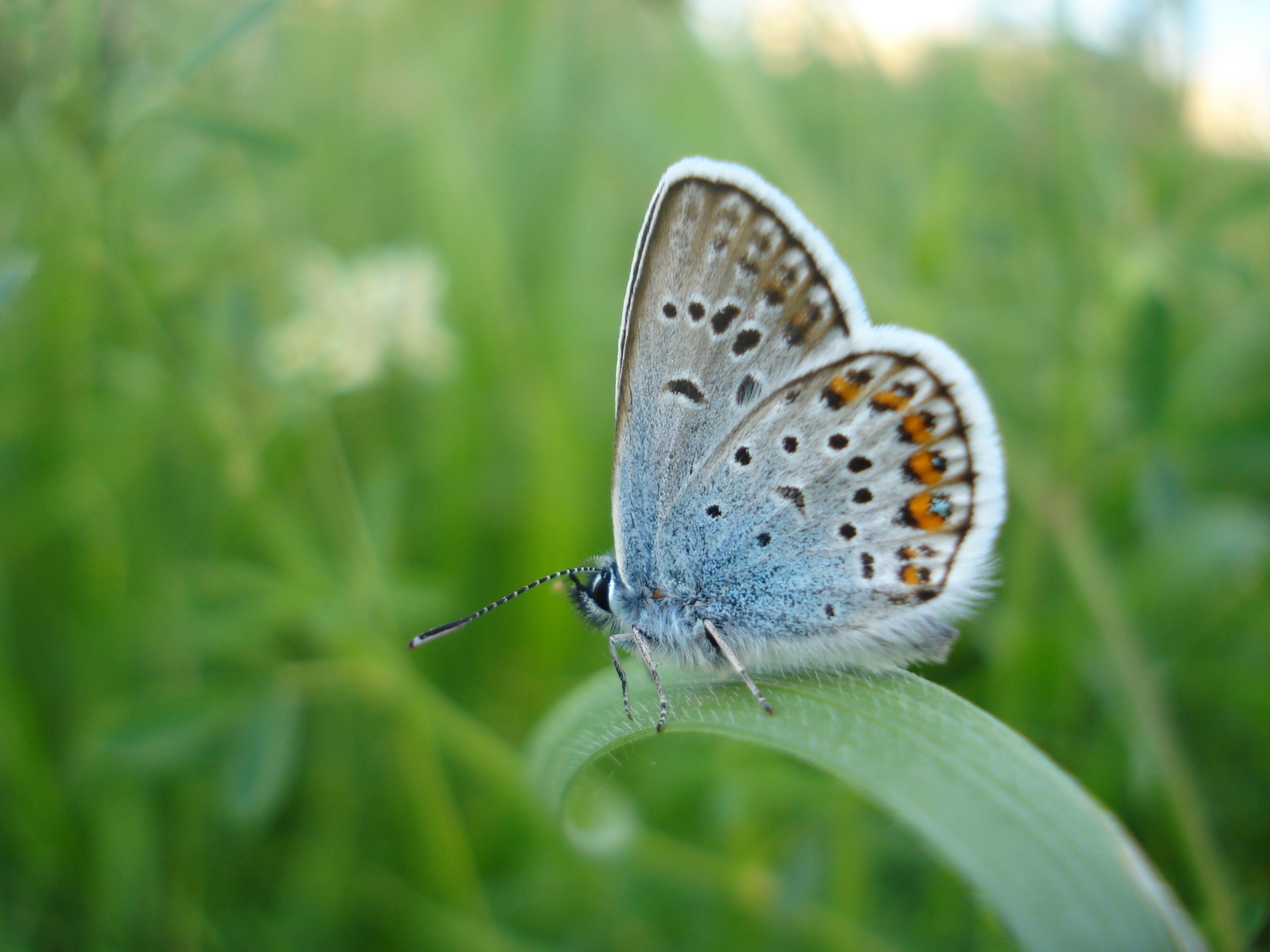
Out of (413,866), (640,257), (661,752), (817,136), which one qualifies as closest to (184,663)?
(413,866)

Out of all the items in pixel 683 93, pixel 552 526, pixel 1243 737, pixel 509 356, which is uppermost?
pixel 683 93

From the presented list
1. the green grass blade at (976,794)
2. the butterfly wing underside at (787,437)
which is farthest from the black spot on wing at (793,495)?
the green grass blade at (976,794)

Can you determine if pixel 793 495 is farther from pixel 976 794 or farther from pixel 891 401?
pixel 976 794

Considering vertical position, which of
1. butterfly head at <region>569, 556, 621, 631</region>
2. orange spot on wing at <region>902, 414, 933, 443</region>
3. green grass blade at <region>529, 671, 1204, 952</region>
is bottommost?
green grass blade at <region>529, 671, 1204, 952</region>

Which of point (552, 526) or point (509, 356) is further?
point (509, 356)

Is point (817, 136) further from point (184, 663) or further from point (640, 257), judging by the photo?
point (184, 663)

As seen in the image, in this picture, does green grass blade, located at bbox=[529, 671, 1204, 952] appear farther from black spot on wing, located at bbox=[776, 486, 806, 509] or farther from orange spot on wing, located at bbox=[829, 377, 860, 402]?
orange spot on wing, located at bbox=[829, 377, 860, 402]

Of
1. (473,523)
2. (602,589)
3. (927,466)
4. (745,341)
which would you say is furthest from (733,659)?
(473,523)

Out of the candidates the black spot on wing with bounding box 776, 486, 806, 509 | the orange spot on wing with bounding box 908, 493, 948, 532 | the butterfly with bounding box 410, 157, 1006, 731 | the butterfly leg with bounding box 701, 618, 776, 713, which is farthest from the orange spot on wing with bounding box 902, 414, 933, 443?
the butterfly leg with bounding box 701, 618, 776, 713
